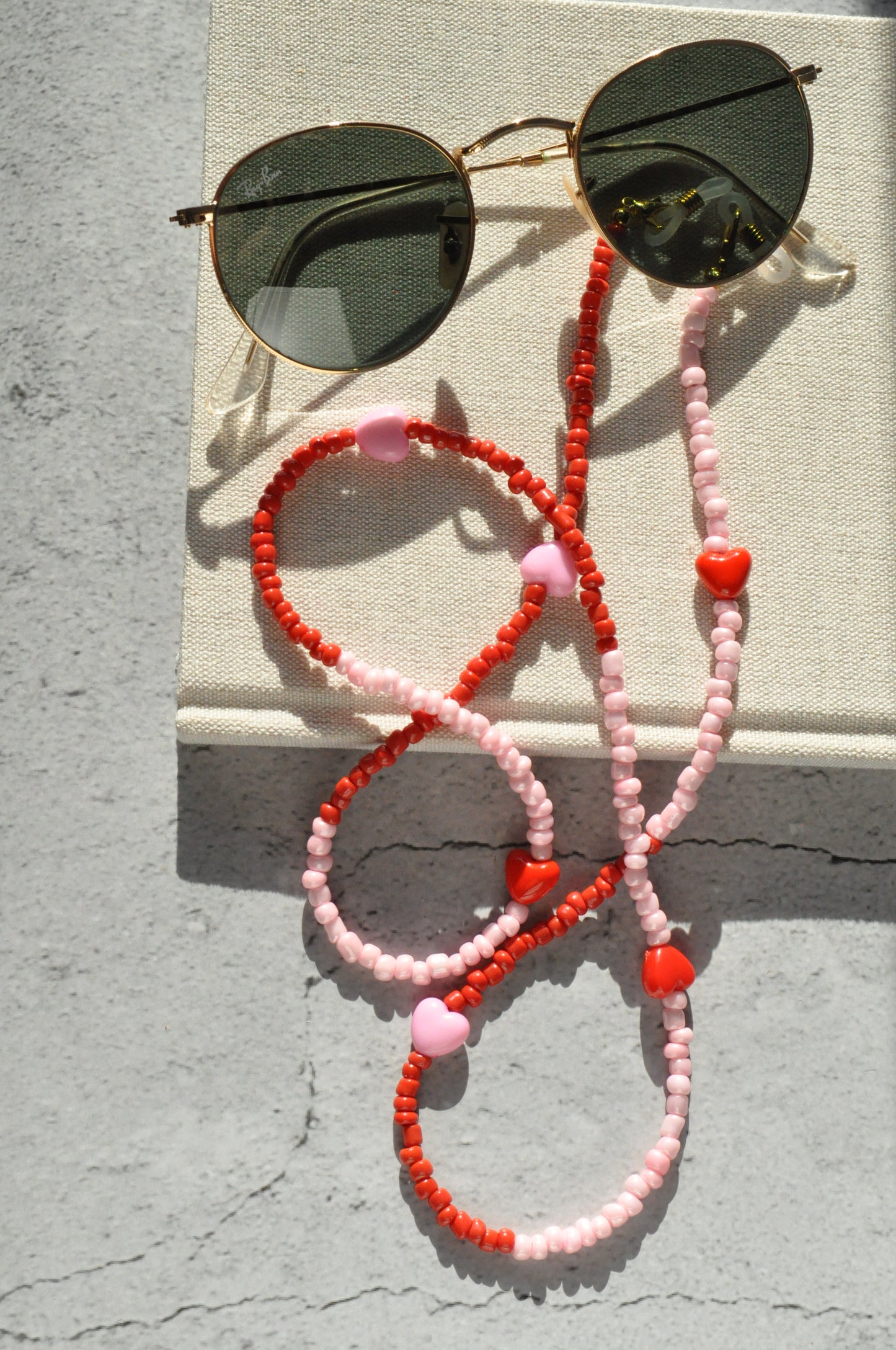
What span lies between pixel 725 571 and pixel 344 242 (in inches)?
9.5

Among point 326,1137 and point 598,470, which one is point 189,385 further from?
point 326,1137

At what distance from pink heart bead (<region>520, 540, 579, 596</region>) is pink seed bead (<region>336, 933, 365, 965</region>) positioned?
199 mm

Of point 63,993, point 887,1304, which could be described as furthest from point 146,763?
point 887,1304

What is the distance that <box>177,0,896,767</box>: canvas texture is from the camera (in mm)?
521

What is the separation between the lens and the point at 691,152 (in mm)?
497

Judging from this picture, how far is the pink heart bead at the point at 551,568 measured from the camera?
0.51 m

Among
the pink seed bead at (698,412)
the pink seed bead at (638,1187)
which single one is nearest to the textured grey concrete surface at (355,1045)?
the pink seed bead at (638,1187)

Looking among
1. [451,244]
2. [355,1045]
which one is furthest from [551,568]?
[355,1045]

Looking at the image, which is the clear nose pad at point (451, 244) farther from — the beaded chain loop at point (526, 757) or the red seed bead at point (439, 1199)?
the red seed bead at point (439, 1199)

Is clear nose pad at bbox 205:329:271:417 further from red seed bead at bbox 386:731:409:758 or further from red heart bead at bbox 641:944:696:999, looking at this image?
red heart bead at bbox 641:944:696:999

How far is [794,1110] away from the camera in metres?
0.55

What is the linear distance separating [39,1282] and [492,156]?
62cm

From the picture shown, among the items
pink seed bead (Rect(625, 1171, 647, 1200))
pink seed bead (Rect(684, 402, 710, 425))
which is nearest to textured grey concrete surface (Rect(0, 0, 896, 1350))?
pink seed bead (Rect(625, 1171, 647, 1200))

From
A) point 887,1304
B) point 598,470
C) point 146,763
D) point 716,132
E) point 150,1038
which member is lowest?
point 887,1304
